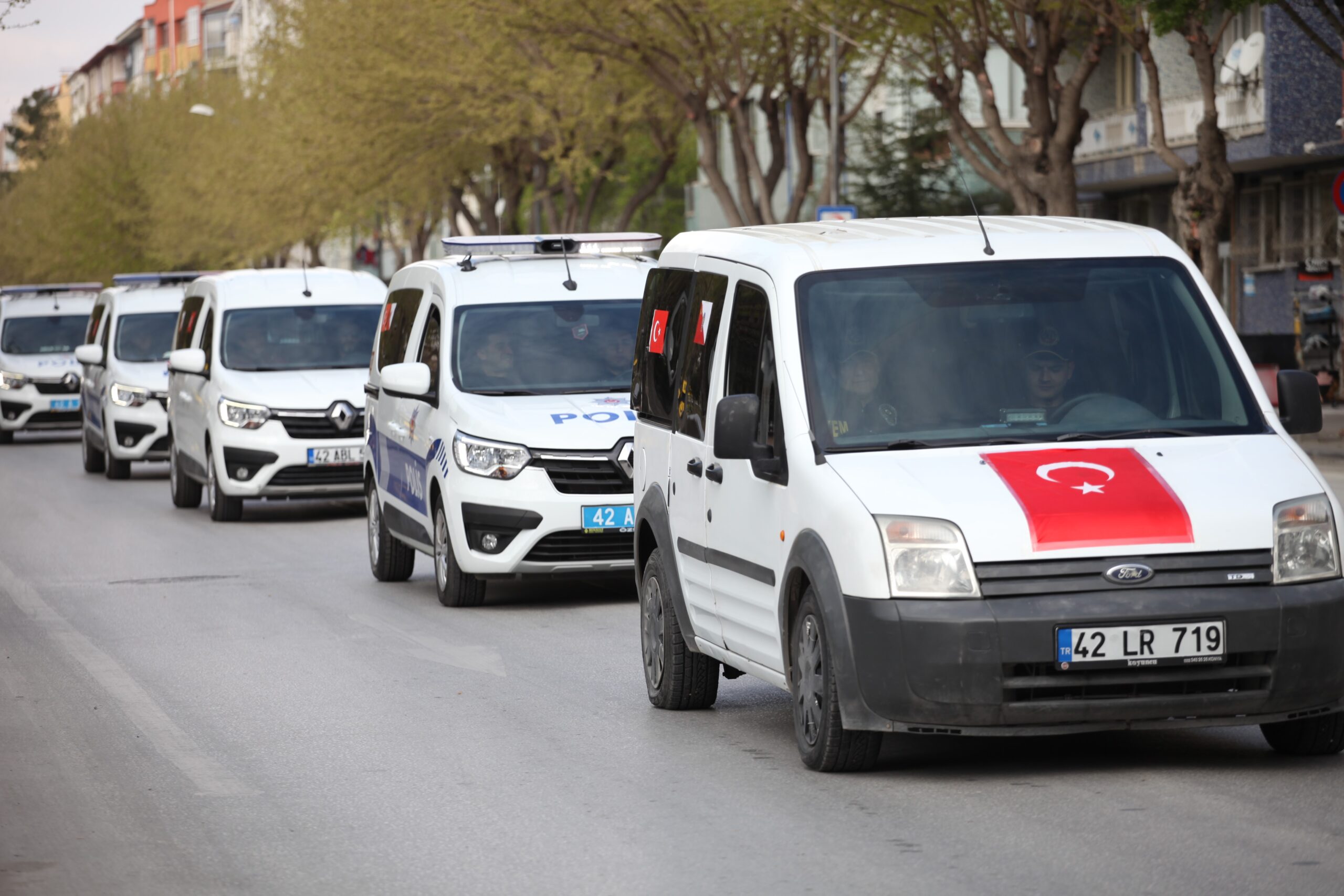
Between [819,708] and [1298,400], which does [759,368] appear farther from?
[1298,400]

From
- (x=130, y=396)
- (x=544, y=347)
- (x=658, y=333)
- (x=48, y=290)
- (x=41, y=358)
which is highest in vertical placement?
(x=48, y=290)

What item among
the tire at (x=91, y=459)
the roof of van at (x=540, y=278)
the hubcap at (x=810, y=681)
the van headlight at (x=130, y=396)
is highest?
the roof of van at (x=540, y=278)

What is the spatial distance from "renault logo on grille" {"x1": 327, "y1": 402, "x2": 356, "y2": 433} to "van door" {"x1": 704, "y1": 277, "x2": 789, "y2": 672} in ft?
36.3

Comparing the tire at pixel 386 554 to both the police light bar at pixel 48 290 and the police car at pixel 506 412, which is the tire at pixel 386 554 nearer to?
the police car at pixel 506 412

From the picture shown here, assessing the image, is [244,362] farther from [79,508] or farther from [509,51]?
[509,51]

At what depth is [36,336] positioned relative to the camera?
3444 centimetres

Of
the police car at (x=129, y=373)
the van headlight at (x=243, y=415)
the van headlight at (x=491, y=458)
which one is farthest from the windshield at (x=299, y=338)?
the van headlight at (x=491, y=458)

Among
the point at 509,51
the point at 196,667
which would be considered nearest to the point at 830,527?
the point at 196,667

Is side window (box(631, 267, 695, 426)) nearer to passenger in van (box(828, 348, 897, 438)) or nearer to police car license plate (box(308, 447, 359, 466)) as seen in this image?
passenger in van (box(828, 348, 897, 438))

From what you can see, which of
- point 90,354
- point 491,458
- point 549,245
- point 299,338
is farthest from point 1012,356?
point 90,354

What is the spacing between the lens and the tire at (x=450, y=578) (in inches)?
511

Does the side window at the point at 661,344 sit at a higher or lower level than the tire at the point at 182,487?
higher

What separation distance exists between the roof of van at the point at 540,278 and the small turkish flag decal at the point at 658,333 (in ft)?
14.9

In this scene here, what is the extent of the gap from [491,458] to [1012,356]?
554 centimetres
